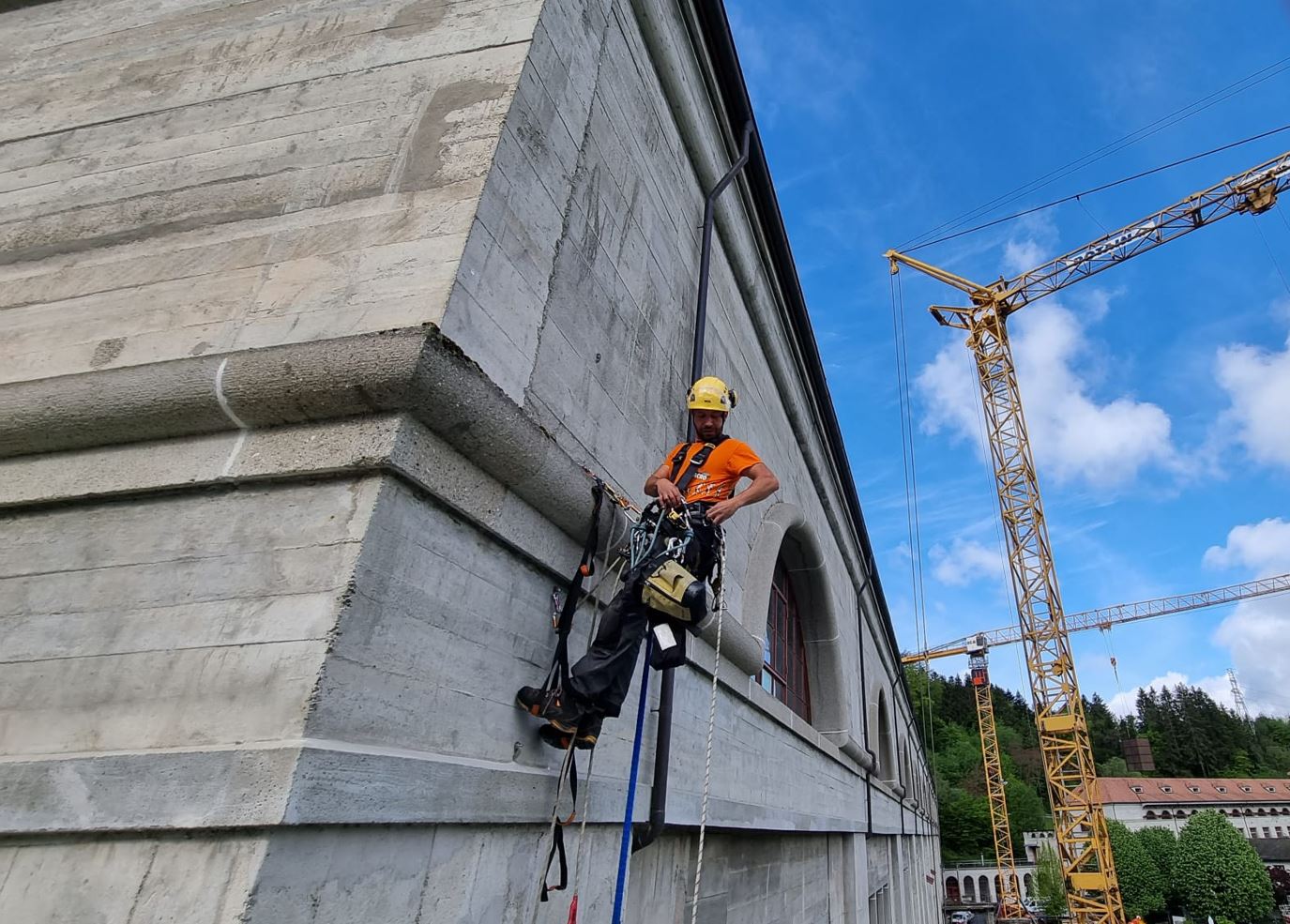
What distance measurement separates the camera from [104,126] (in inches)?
159

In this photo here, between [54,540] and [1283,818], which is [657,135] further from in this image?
[1283,818]

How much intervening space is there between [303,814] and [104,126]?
4226 millimetres

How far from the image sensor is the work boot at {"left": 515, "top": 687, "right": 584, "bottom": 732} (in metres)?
2.79

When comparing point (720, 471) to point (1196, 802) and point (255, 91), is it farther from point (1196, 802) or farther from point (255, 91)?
point (1196, 802)

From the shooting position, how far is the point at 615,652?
2.88 meters

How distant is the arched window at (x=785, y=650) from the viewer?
350 inches

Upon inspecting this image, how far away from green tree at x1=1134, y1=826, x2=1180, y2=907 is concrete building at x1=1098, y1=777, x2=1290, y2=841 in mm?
17757

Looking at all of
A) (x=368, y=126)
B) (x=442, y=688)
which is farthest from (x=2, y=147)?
(x=442, y=688)

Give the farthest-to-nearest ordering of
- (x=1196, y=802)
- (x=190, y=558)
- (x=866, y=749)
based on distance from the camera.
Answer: (x=1196, y=802)
(x=866, y=749)
(x=190, y=558)

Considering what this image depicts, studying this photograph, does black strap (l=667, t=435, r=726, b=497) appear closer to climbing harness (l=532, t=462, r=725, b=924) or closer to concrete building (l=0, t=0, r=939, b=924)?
climbing harness (l=532, t=462, r=725, b=924)

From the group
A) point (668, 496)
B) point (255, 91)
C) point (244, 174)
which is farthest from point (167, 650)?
point (255, 91)

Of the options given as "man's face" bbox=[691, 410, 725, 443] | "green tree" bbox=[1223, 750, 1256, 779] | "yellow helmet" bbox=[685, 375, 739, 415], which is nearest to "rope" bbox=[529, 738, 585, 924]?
"man's face" bbox=[691, 410, 725, 443]

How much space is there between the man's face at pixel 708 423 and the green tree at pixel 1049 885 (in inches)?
2474

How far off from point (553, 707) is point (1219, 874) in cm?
6369
